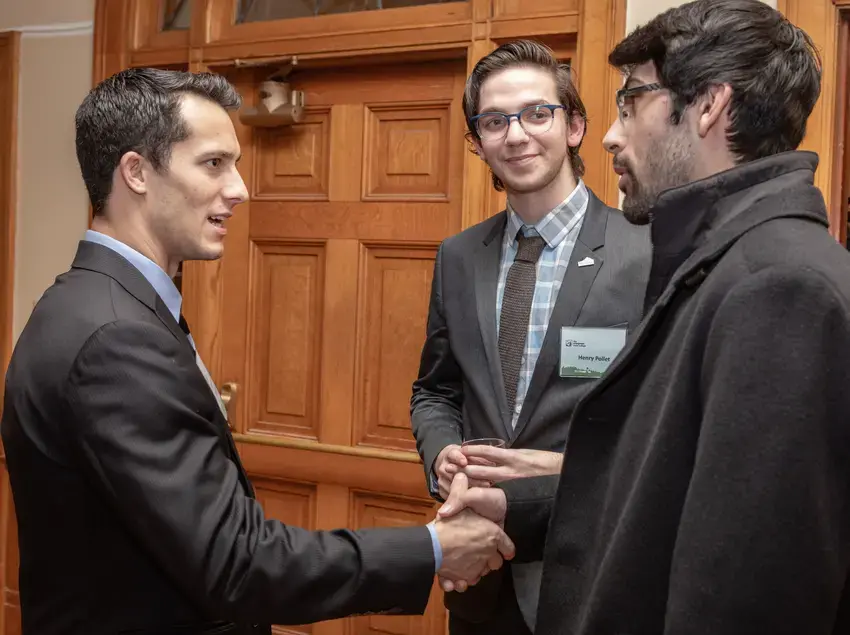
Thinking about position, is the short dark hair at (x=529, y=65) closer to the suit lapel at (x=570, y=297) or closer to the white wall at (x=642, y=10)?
the suit lapel at (x=570, y=297)

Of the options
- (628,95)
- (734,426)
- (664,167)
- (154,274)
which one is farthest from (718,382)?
(154,274)

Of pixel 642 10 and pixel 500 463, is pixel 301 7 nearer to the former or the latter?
pixel 642 10

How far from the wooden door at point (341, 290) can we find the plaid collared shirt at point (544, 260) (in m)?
0.92

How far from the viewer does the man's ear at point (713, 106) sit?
1.20 metres

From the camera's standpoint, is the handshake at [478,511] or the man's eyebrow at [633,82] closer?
the man's eyebrow at [633,82]

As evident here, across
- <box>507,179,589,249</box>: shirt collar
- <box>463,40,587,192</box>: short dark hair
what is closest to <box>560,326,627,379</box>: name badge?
<box>507,179,589,249</box>: shirt collar

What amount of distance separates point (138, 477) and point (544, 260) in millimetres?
1083

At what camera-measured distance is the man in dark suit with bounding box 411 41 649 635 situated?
1850 mm

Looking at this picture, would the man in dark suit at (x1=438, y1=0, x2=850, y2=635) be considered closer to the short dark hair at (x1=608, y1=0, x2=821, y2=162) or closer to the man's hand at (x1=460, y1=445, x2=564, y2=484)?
the short dark hair at (x1=608, y1=0, x2=821, y2=162)

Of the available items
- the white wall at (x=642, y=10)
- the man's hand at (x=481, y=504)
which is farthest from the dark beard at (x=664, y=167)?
the white wall at (x=642, y=10)

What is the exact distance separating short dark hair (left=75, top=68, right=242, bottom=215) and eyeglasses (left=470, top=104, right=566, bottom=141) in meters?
0.74

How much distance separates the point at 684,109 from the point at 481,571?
3.17ft

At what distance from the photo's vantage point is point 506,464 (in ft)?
5.78

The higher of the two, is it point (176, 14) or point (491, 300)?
point (176, 14)
